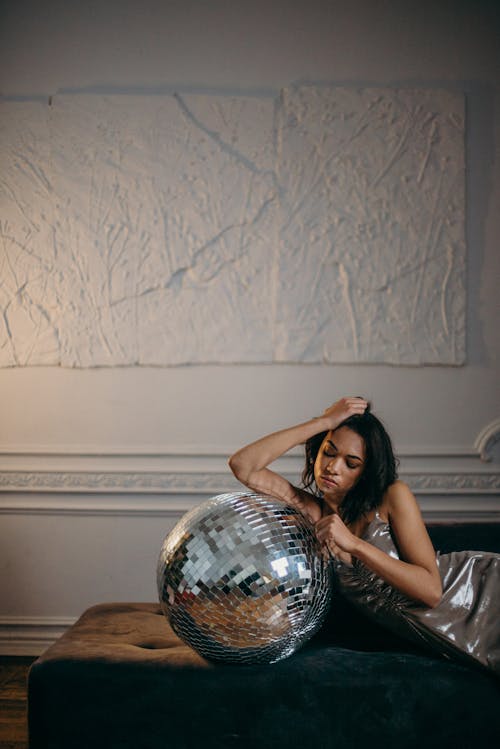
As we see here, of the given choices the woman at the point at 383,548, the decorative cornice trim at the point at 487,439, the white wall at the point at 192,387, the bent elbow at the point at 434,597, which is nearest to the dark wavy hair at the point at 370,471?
the woman at the point at 383,548

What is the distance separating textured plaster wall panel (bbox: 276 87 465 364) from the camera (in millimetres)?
3279

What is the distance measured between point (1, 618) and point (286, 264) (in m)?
2.05

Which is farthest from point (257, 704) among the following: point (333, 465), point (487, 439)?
point (487, 439)

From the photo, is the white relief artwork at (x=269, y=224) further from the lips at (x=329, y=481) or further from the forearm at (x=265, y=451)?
the lips at (x=329, y=481)

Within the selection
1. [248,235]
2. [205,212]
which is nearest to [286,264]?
[248,235]

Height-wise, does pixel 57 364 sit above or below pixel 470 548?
above

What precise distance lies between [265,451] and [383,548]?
0.47 meters

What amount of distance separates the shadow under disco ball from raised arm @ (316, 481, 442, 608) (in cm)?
14

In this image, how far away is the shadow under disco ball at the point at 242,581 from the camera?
4.70 feet

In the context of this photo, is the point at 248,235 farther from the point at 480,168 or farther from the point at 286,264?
the point at 480,168

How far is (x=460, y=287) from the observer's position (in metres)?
3.28

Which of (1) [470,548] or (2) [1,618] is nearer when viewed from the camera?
(1) [470,548]

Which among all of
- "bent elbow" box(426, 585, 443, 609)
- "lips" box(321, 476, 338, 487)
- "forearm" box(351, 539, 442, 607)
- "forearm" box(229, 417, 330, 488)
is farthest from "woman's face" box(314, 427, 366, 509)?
"bent elbow" box(426, 585, 443, 609)

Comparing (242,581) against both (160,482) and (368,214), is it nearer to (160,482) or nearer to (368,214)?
(160,482)
